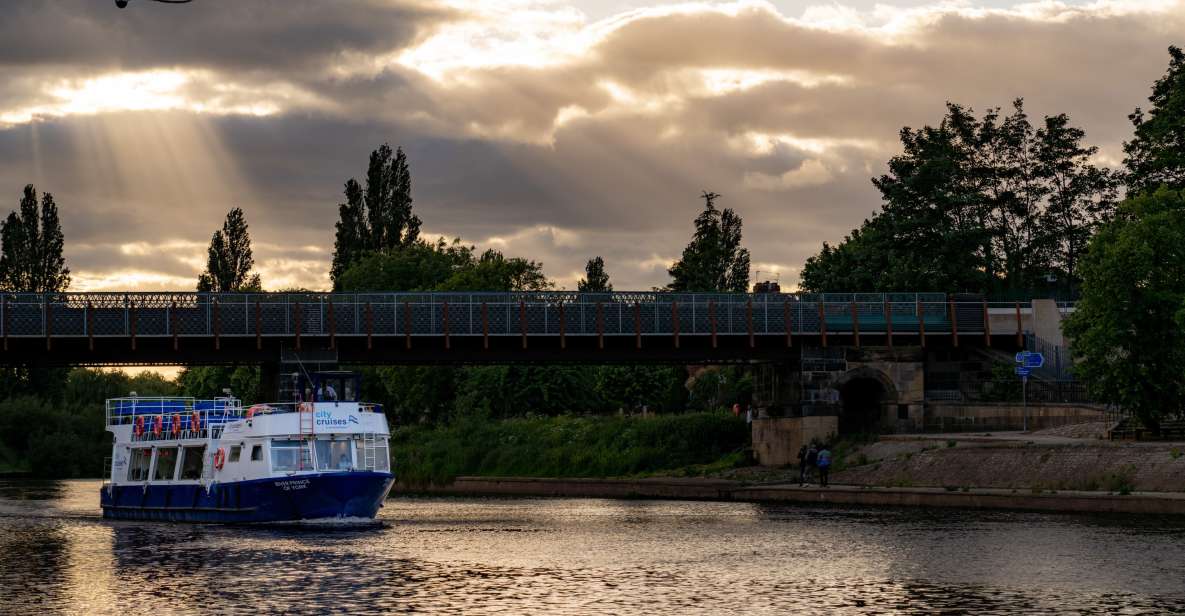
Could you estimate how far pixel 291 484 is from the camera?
191 ft

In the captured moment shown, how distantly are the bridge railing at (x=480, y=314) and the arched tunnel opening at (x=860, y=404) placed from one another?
13.4 feet

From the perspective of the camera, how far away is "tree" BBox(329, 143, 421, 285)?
155125 millimetres

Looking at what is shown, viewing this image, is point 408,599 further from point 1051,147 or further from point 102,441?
point 102,441

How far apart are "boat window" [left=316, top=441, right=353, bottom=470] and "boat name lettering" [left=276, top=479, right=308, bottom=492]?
1.27 m

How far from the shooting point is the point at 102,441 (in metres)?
150

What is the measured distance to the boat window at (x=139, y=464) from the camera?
6850 centimetres

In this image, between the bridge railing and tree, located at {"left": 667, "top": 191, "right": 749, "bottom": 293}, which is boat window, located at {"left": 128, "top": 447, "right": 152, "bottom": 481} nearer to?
the bridge railing

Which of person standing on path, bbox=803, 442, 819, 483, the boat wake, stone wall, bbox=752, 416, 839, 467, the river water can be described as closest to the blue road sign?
person standing on path, bbox=803, 442, 819, 483

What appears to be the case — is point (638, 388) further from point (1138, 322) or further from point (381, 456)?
point (381, 456)

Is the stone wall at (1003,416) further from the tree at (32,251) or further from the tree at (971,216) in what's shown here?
the tree at (32,251)

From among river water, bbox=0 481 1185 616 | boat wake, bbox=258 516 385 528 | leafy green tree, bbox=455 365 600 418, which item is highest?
leafy green tree, bbox=455 365 600 418

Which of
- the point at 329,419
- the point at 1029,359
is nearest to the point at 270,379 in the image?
the point at 329,419

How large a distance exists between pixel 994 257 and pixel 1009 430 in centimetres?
3905

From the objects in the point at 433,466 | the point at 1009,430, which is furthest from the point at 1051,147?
the point at 433,466
